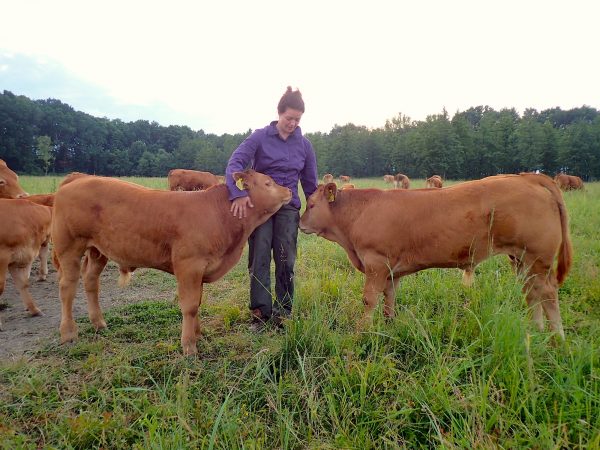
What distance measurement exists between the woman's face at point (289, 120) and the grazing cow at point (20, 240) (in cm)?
354

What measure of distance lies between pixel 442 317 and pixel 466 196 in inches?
54.9

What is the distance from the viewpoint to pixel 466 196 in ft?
13.2

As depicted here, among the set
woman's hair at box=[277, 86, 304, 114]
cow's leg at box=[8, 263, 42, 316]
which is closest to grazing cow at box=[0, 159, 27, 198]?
cow's leg at box=[8, 263, 42, 316]

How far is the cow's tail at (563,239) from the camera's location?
3980 mm

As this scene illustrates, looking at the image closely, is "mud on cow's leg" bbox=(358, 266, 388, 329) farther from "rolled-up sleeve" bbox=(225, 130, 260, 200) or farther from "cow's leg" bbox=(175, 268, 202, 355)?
"cow's leg" bbox=(175, 268, 202, 355)

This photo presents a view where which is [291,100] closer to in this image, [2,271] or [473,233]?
[473,233]

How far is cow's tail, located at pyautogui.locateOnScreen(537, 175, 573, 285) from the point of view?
3980 mm

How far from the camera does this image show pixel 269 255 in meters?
4.50

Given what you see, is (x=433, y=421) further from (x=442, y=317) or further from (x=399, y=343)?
(x=442, y=317)

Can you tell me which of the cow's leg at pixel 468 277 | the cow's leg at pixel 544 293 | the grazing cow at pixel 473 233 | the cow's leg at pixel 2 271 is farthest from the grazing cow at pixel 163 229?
the cow's leg at pixel 544 293

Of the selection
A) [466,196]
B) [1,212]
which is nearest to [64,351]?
[1,212]

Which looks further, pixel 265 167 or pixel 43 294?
pixel 43 294

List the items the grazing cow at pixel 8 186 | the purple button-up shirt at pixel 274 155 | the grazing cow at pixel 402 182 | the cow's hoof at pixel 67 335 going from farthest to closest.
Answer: the grazing cow at pixel 402 182, the grazing cow at pixel 8 186, the purple button-up shirt at pixel 274 155, the cow's hoof at pixel 67 335

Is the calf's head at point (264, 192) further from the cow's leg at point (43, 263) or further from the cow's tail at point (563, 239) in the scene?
the cow's leg at point (43, 263)
